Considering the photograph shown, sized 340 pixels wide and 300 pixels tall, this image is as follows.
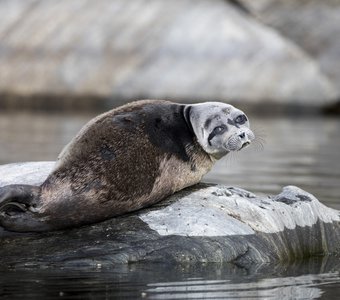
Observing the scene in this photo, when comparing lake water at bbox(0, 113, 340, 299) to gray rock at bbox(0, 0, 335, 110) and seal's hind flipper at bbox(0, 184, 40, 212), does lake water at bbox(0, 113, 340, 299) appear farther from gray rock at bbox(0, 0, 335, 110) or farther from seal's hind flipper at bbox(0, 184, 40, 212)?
gray rock at bbox(0, 0, 335, 110)

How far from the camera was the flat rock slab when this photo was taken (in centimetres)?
862

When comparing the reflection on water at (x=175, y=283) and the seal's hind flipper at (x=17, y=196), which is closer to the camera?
the reflection on water at (x=175, y=283)

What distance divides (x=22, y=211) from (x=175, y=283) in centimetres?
143

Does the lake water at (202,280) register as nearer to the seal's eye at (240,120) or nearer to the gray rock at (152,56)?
the seal's eye at (240,120)

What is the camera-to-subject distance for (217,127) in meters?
9.38

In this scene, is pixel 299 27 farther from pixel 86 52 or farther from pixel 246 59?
pixel 86 52

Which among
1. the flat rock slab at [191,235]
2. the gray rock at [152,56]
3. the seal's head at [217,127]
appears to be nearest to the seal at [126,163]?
the seal's head at [217,127]

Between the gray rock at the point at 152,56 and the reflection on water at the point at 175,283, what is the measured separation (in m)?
25.4

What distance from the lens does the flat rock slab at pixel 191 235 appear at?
8.62 m

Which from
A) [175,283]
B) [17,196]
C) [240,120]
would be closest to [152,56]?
[240,120]

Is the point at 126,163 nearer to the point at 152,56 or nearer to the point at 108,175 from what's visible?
the point at 108,175

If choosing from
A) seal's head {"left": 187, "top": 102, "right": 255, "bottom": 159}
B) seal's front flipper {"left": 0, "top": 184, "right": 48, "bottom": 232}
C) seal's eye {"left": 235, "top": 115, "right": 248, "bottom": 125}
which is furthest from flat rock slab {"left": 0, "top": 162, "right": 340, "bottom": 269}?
seal's eye {"left": 235, "top": 115, "right": 248, "bottom": 125}

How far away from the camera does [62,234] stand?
882 cm

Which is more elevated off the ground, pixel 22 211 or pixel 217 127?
pixel 217 127
